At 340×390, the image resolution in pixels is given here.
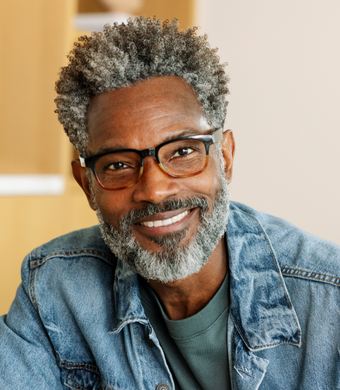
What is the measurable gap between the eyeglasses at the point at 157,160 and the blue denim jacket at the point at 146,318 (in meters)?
0.26

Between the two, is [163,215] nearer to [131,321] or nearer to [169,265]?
[169,265]

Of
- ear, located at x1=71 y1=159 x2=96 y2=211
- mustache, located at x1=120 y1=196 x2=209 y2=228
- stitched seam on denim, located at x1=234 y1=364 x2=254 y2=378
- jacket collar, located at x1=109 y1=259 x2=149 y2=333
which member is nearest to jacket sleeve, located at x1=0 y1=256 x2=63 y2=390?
jacket collar, located at x1=109 y1=259 x2=149 y2=333

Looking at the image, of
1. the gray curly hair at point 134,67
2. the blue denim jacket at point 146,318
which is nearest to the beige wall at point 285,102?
the blue denim jacket at point 146,318

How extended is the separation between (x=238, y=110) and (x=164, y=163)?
55.7 inches

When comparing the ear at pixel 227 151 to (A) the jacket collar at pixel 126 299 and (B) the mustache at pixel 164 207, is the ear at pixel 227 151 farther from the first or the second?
(A) the jacket collar at pixel 126 299

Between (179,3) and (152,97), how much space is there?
1595 millimetres

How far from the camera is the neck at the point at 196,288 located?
1.33 meters

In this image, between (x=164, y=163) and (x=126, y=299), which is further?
(x=126, y=299)

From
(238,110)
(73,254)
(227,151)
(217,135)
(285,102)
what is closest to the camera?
(217,135)

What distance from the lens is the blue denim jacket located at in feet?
3.87

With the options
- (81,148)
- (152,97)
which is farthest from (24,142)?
(152,97)

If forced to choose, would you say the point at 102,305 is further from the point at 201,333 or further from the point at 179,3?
the point at 179,3

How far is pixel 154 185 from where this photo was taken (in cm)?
119

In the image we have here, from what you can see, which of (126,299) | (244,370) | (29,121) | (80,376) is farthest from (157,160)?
(29,121)
